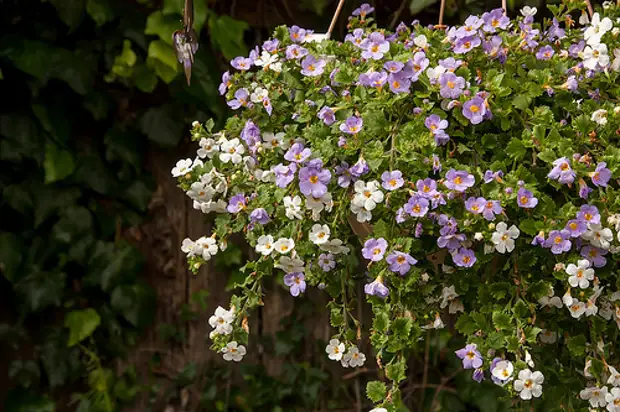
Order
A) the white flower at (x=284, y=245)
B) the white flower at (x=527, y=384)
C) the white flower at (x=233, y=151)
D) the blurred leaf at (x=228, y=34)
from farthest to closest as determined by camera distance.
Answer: the blurred leaf at (x=228, y=34) → the white flower at (x=233, y=151) → the white flower at (x=284, y=245) → the white flower at (x=527, y=384)

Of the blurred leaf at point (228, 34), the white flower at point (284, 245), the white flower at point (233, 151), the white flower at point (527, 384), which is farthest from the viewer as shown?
the blurred leaf at point (228, 34)

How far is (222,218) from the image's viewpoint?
111 centimetres

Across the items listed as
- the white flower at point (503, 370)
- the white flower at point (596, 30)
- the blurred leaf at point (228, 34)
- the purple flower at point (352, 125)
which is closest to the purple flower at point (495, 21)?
the white flower at point (596, 30)

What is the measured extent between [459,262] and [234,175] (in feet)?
1.14

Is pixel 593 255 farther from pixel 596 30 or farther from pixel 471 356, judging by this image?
pixel 596 30

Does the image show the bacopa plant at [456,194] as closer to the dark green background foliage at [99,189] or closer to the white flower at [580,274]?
the white flower at [580,274]

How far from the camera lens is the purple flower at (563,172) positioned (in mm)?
903

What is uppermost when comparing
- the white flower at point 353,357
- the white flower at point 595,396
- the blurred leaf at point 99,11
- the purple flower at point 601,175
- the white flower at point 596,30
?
the blurred leaf at point 99,11

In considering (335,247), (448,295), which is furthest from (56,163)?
(448,295)

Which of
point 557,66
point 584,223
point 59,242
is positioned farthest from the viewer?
point 59,242

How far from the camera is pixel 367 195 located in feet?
3.11

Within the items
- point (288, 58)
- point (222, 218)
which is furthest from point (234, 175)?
point (288, 58)

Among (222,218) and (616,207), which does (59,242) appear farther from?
(616,207)

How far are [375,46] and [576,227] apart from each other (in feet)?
1.14
